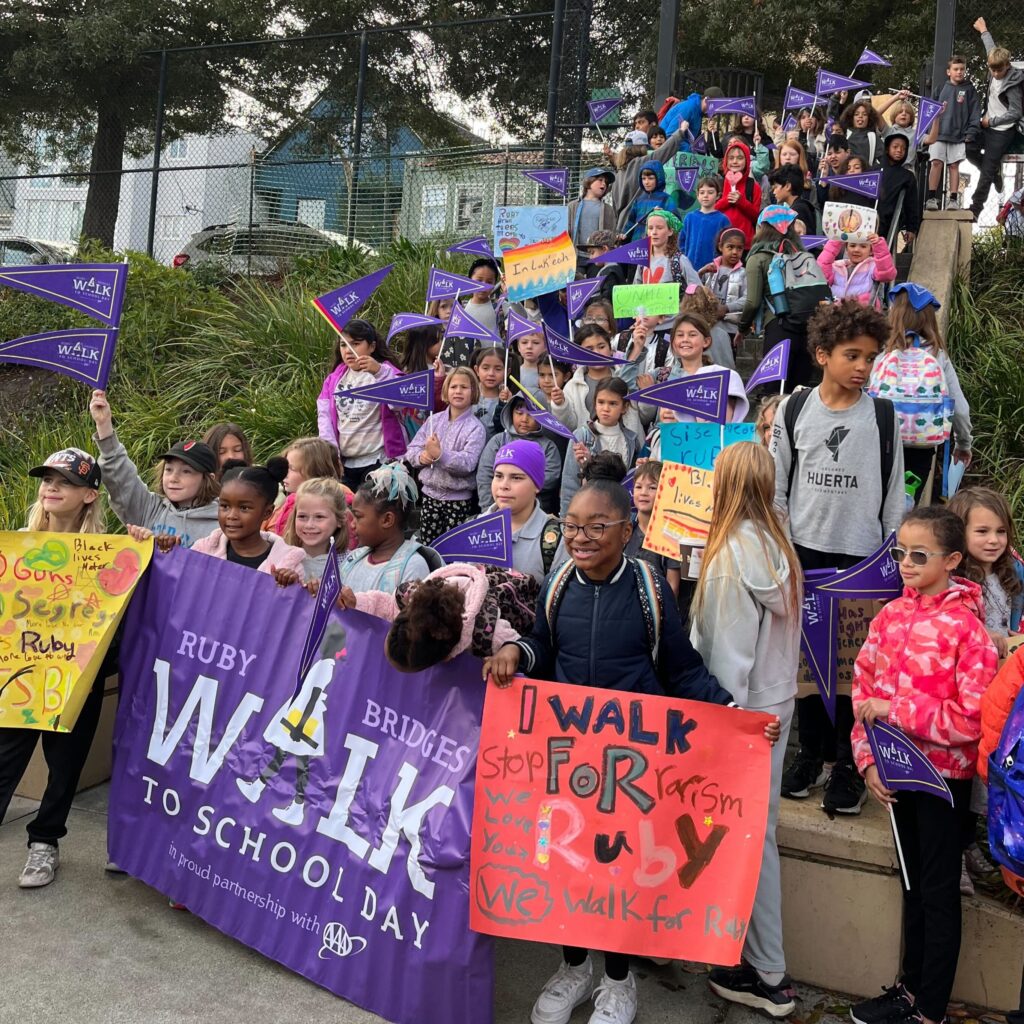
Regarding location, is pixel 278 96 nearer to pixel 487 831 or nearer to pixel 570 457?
pixel 570 457

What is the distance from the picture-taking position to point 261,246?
13.9 metres

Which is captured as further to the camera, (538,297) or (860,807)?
(538,297)

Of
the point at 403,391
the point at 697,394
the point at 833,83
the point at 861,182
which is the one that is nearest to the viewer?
the point at 697,394

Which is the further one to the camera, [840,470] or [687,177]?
[687,177]

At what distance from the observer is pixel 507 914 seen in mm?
3576

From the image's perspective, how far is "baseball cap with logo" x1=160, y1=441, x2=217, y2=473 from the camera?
5.26 m

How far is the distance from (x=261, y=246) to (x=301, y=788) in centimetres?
1090

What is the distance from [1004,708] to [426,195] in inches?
464

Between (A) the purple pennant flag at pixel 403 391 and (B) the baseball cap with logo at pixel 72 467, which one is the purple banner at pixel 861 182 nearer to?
(A) the purple pennant flag at pixel 403 391

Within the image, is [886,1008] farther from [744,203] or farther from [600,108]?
[600,108]

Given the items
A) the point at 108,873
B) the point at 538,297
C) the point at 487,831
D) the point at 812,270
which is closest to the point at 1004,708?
the point at 487,831

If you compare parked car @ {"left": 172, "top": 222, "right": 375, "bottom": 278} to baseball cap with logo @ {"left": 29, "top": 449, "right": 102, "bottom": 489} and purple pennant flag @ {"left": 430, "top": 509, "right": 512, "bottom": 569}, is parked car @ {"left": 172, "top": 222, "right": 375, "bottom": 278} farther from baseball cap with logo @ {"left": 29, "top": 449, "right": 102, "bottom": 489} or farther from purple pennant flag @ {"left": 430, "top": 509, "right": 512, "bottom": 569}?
purple pennant flag @ {"left": 430, "top": 509, "right": 512, "bottom": 569}

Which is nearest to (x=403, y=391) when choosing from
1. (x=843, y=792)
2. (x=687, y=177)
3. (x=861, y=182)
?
(x=843, y=792)

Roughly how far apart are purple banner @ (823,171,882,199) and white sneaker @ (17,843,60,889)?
788cm
